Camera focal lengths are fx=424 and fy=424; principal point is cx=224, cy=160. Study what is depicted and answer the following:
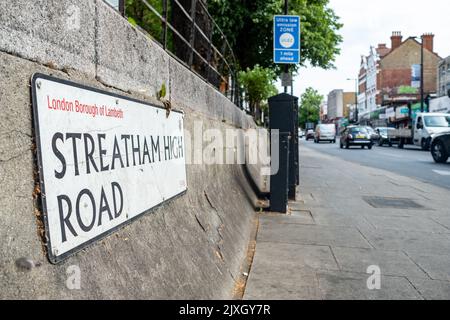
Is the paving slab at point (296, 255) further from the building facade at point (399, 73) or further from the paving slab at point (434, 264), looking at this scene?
the building facade at point (399, 73)

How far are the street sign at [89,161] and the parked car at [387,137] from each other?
3317 centimetres

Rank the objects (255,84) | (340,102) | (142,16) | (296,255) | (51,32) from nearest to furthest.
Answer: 1. (51,32)
2. (296,255)
3. (142,16)
4. (255,84)
5. (340,102)

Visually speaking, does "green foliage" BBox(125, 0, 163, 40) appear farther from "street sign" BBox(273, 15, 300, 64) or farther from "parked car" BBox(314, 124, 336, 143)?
"parked car" BBox(314, 124, 336, 143)

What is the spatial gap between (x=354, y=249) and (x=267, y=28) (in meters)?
14.7

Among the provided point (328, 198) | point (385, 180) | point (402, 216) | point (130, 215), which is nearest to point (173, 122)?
point (130, 215)

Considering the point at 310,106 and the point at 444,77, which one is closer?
the point at 444,77

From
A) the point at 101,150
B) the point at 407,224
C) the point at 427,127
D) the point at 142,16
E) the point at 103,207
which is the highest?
the point at 142,16

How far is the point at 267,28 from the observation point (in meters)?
17.9

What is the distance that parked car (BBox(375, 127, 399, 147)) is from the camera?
3384 centimetres

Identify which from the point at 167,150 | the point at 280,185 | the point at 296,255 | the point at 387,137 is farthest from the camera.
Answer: the point at 387,137

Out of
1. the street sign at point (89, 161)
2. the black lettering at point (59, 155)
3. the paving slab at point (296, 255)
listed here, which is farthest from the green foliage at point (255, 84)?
the black lettering at point (59, 155)

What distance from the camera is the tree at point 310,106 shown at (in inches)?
4589

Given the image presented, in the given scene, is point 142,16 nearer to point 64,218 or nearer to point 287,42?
point 287,42

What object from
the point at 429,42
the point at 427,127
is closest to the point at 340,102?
the point at 429,42
